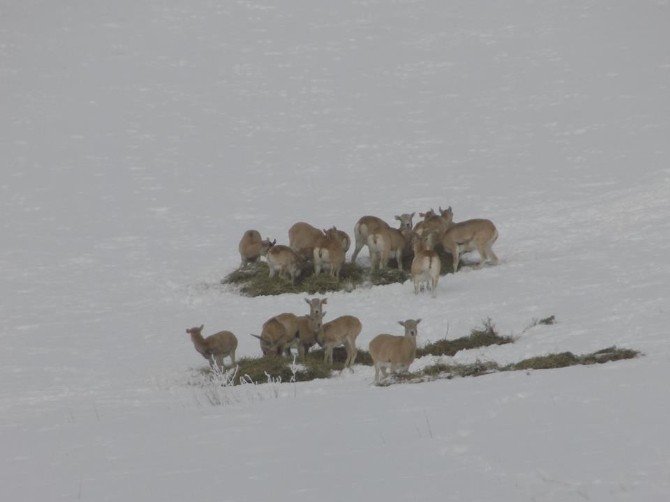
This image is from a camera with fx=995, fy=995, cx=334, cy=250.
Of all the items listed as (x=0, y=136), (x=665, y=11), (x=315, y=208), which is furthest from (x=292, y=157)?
(x=665, y=11)

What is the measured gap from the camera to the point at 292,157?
34531 millimetres

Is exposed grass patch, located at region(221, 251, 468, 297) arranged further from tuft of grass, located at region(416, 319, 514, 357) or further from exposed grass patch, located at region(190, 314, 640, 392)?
tuft of grass, located at region(416, 319, 514, 357)

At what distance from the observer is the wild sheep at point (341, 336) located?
14.4m

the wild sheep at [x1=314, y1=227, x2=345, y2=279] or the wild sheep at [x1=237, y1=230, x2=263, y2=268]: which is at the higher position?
the wild sheep at [x1=237, y1=230, x2=263, y2=268]

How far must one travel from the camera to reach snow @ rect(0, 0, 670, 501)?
23.3 feet

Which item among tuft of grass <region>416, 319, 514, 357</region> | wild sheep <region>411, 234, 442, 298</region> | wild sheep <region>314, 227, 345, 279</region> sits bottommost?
tuft of grass <region>416, 319, 514, 357</region>

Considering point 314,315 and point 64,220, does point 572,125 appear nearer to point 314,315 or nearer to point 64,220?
point 64,220

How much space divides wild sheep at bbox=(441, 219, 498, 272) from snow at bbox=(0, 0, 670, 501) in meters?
0.70

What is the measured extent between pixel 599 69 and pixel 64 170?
21334mm

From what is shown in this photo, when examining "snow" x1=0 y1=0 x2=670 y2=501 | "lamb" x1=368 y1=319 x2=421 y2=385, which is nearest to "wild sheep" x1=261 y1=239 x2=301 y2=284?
"snow" x1=0 y1=0 x2=670 y2=501

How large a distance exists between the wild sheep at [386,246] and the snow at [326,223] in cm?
135

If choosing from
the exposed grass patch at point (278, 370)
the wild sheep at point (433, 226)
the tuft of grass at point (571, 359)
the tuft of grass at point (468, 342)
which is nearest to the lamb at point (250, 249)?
the wild sheep at point (433, 226)

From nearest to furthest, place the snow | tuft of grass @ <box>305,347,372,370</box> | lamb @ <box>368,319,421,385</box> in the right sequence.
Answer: the snow
lamb @ <box>368,319,421,385</box>
tuft of grass @ <box>305,347,372,370</box>

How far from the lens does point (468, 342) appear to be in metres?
14.6
